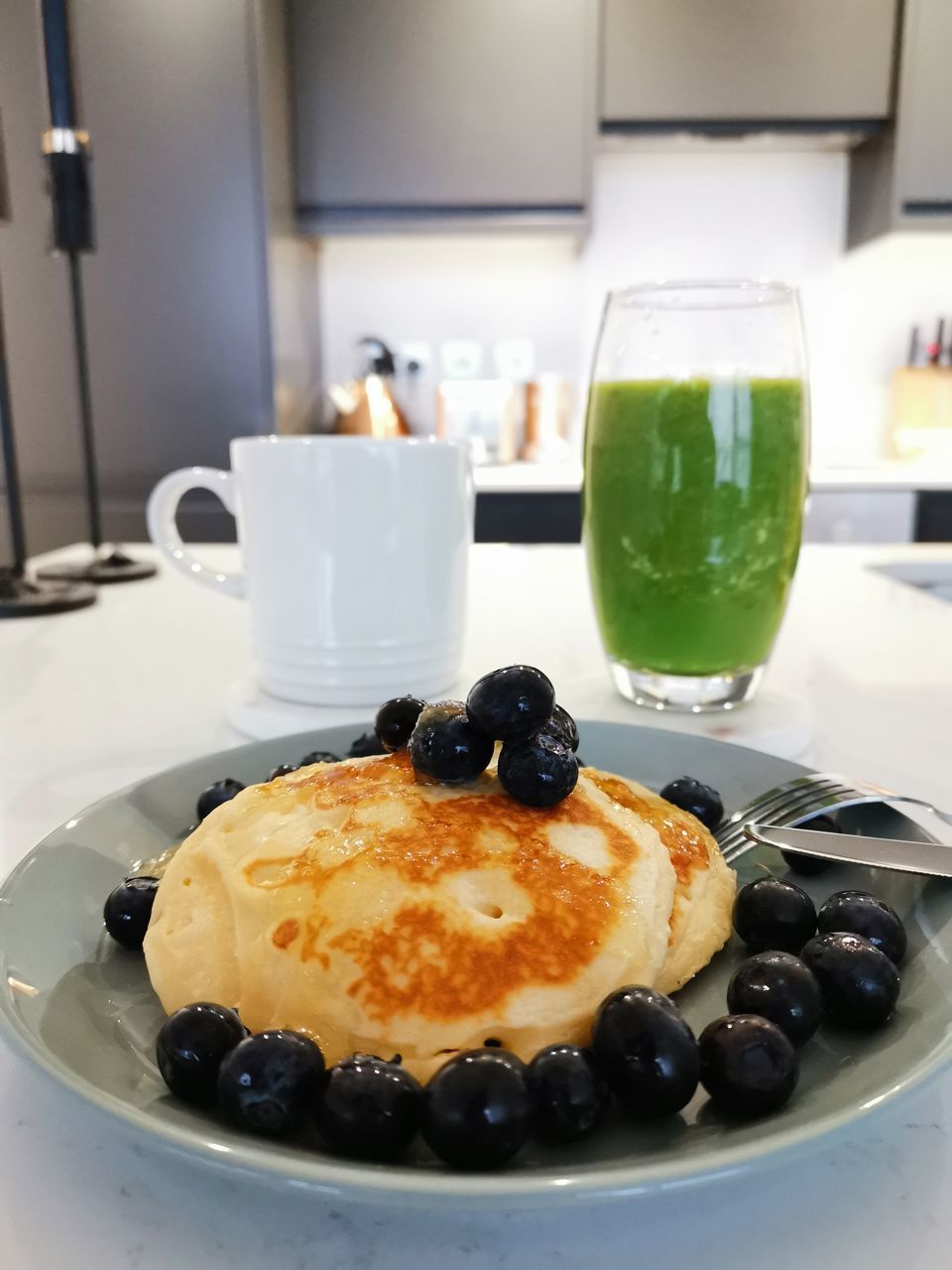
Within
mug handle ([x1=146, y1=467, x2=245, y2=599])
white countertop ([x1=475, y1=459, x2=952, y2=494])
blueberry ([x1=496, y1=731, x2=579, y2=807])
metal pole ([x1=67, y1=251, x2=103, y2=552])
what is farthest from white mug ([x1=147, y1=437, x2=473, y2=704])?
white countertop ([x1=475, y1=459, x2=952, y2=494])

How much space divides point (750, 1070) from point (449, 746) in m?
0.21

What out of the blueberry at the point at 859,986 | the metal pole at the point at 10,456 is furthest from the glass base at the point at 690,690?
the metal pole at the point at 10,456

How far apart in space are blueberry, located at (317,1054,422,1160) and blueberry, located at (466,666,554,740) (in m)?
0.19

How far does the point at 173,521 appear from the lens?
3.20 feet

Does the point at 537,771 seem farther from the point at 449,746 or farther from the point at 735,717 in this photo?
the point at 735,717

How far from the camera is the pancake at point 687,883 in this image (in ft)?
1.42

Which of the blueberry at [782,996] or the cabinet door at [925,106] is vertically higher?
the cabinet door at [925,106]

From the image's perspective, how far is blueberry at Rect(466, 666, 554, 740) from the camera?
0.47 meters

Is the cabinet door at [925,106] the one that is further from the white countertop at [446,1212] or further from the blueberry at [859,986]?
the blueberry at [859,986]

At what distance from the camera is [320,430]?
3.52 metres

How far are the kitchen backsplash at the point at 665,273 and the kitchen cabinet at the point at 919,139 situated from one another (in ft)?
1.13

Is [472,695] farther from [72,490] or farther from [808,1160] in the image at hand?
[72,490]

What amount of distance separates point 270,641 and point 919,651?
0.71 meters

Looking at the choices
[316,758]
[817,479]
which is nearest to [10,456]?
[316,758]
